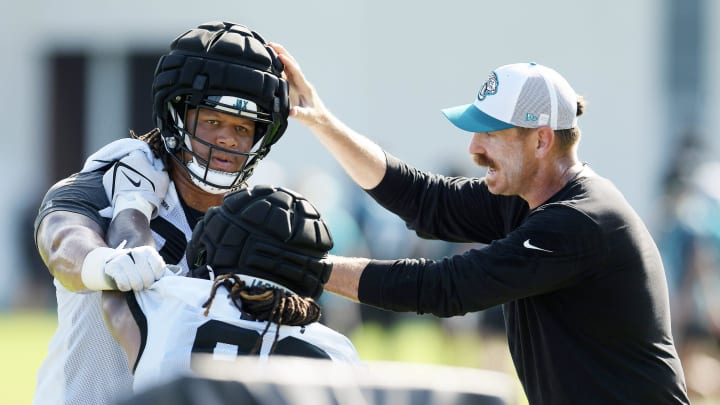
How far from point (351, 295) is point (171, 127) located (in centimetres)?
84

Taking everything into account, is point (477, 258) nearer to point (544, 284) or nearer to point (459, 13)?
point (544, 284)

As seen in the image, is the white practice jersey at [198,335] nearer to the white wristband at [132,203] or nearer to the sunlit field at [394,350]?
the white wristband at [132,203]

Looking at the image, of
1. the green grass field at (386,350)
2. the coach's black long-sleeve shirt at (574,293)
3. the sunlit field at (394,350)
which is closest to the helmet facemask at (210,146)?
the coach's black long-sleeve shirt at (574,293)

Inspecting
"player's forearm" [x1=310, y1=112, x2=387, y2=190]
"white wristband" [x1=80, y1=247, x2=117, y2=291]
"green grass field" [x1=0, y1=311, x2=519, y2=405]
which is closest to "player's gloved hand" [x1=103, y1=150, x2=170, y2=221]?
"white wristband" [x1=80, y1=247, x2=117, y2=291]

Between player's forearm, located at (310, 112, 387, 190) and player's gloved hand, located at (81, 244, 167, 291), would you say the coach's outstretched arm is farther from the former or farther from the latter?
player's gloved hand, located at (81, 244, 167, 291)

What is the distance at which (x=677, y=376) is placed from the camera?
4.51 metres

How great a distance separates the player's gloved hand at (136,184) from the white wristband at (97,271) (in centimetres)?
32

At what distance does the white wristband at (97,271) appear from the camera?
355cm

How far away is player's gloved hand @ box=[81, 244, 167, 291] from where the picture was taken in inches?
136

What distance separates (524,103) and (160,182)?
1391 millimetres

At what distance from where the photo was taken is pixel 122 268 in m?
3.47

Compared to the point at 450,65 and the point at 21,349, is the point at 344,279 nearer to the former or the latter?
the point at 21,349

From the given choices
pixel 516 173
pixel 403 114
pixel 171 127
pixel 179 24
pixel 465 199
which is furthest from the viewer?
pixel 179 24

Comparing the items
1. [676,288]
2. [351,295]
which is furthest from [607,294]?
[676,288]
